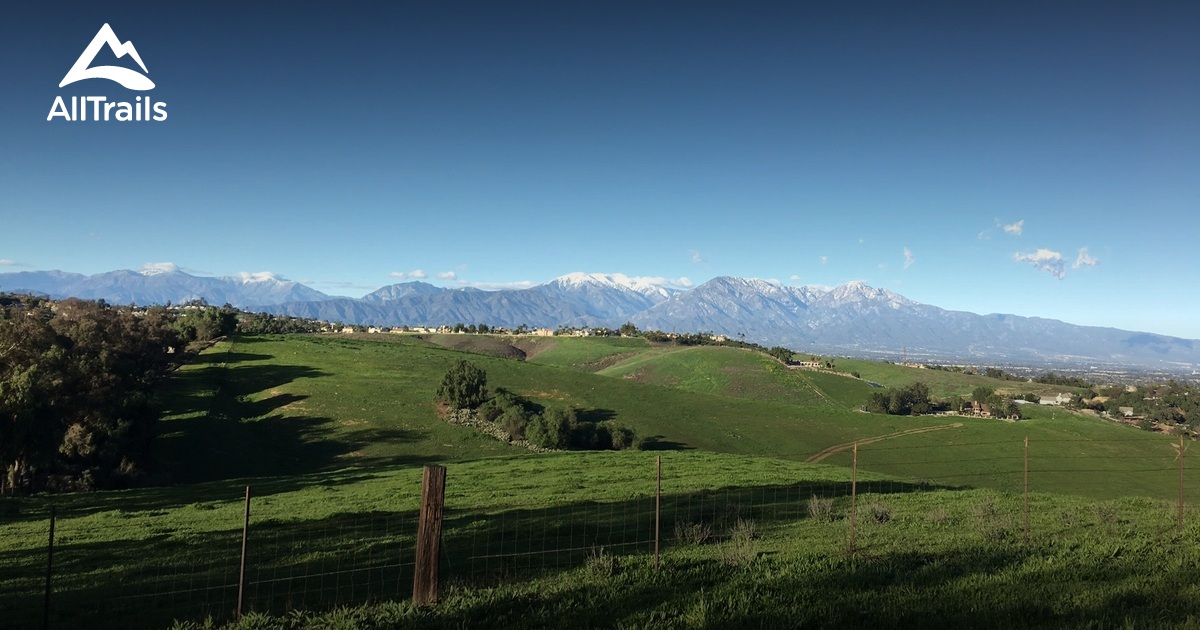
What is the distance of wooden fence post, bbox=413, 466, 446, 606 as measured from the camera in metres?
9.34

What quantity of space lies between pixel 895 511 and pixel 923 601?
44.0 feet

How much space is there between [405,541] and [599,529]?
6501 millimetres

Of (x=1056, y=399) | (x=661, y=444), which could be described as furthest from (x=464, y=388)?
(x=1056, y=399)

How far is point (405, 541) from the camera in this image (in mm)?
18547

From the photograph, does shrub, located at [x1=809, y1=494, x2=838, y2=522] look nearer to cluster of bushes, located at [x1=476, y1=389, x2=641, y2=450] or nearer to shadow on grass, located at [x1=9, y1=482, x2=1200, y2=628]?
shadow on grass, located at [x1=9, y1=482, x2=1200, y2=628]

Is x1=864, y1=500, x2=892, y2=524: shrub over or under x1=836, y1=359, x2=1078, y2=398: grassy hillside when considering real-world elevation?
over

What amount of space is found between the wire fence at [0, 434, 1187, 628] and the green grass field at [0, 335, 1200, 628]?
0.13 metres

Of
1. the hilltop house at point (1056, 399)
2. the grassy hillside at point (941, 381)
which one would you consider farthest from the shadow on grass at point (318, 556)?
the hilltop house at point (1056, 399)

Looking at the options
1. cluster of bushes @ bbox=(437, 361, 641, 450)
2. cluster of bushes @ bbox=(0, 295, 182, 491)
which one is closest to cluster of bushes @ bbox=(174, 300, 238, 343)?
cluster of bushes @ bbox=(0, 295, 182, 491)

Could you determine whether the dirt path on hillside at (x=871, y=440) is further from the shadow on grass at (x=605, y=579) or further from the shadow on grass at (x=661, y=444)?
the shadow on grass at (x=605, y=579)

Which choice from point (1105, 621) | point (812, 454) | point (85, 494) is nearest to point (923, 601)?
point (1105, 621)

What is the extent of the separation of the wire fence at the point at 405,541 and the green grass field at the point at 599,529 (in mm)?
135

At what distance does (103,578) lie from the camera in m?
16.0

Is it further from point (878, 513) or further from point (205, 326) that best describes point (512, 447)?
point (205, 326)
